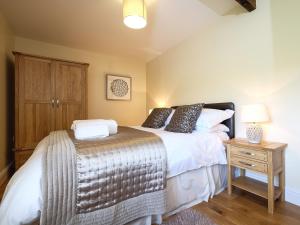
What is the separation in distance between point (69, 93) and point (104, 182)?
221 centimetres

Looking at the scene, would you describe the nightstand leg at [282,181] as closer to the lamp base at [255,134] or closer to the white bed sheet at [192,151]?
the lamp base at [255,134]

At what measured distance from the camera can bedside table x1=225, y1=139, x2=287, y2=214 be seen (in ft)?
5.32

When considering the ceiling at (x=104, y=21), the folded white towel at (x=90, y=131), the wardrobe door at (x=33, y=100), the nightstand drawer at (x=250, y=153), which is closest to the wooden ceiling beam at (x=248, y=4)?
the ceiling at (x=104, y=21)

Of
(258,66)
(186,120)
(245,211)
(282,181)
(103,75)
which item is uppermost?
(103,75)

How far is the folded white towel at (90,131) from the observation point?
161 cm

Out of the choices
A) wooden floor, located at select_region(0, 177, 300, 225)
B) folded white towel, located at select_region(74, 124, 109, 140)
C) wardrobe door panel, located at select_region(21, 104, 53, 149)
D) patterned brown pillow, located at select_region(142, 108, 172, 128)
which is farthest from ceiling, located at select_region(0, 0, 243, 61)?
wooden floor, located at select_region(0, 177, 300, 225)

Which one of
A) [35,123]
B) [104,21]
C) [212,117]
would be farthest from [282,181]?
[35,123]

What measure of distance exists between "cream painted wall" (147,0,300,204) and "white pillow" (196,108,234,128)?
158 mm

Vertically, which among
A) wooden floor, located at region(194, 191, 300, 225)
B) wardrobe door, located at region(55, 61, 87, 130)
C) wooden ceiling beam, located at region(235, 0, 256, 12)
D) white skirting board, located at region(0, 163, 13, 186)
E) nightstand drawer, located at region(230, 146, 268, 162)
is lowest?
wooden floor, located at region(194, 191, 300, 225)

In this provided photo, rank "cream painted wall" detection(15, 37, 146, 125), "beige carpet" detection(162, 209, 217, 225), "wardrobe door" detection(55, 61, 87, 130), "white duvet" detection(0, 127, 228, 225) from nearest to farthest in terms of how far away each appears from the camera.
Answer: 1. "white duvet" detection(0, 127, 228, 225)
2. "beige carpet" detection(162, 209, 217, 225)
3. "wardrobe door" detection(55, 61, 87, 130)
4. "cream painted wall" detection(15, 37, 146, 125)

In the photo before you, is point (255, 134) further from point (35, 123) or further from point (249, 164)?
point (35, 123)

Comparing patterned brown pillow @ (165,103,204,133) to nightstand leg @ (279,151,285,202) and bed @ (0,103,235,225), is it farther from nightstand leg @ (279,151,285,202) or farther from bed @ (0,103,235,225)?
nightstand leg @ (279,151,285,202)

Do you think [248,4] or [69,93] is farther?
[69,93]

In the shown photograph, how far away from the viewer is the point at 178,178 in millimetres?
1663
